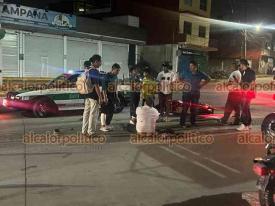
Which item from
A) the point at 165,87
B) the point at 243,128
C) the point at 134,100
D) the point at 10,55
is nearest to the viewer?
the point at 243,128

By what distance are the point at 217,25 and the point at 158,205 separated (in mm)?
50200

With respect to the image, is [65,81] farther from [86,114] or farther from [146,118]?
[146,118]

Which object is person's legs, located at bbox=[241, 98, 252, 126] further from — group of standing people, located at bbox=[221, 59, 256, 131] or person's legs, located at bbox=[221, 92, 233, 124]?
person's legs, located at bbox=[221, 92, 233, 124]

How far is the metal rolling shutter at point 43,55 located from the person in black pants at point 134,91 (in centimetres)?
1335

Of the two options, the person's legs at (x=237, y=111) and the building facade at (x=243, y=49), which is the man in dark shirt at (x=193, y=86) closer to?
the person's legs at (x=237, y=111)

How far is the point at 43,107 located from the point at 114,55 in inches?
735

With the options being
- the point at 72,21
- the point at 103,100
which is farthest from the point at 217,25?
the point at 103,100

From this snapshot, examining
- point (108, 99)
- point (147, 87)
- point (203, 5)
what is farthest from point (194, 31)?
point (108, 99)

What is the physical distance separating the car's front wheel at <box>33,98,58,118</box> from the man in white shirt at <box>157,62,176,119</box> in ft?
11.8

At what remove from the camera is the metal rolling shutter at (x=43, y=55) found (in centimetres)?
2545

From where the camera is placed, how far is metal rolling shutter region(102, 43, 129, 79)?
103 ft

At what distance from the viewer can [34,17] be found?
79.8 feet

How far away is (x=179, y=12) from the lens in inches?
1635

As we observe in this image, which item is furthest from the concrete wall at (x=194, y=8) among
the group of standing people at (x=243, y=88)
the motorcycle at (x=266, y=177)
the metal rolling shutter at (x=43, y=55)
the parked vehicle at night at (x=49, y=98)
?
the motorcycle at (x=266, y=177)
